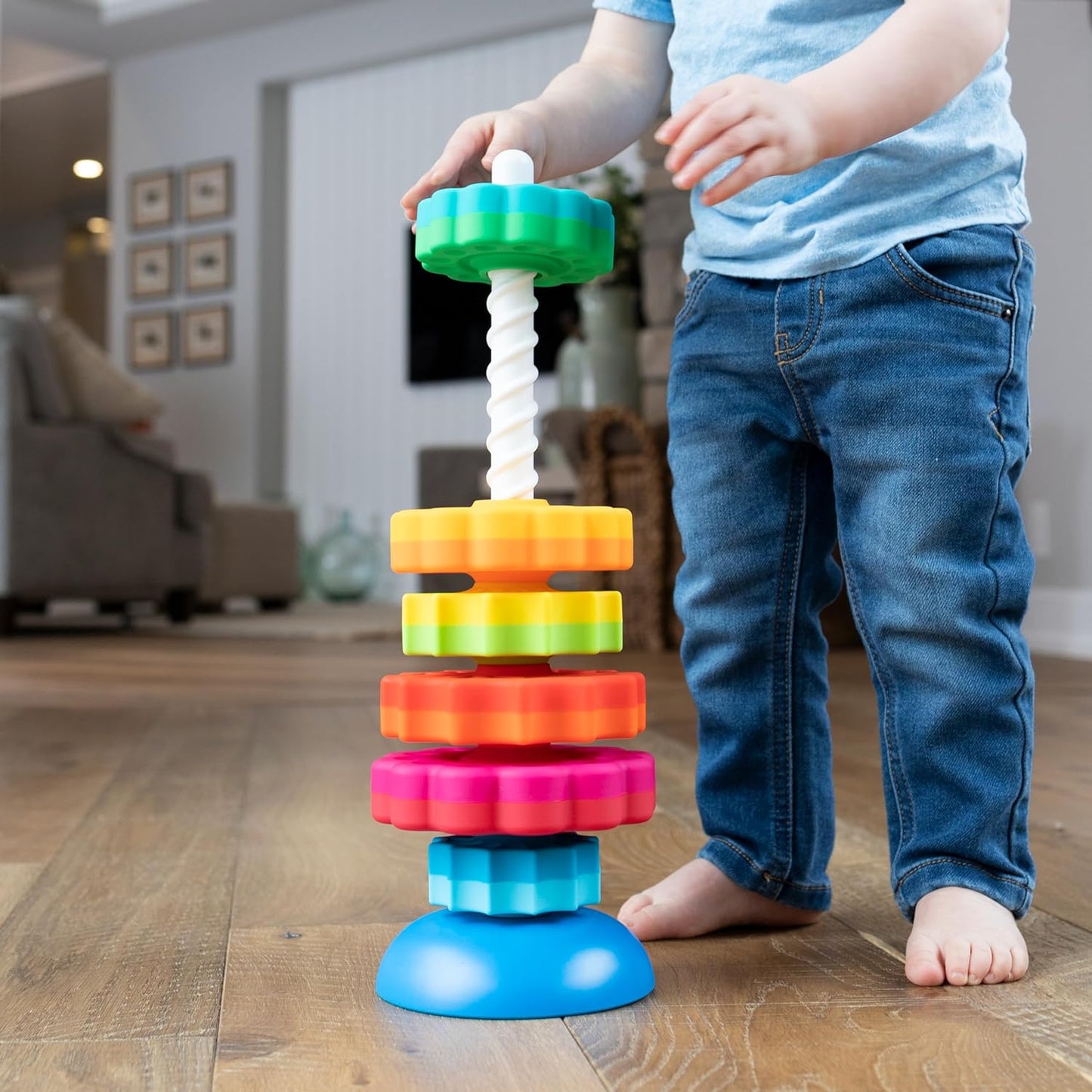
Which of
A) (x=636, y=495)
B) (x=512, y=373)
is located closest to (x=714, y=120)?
(x=512, y=373)

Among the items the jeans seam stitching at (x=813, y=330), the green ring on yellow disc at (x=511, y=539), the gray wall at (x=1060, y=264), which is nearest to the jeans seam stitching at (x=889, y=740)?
the jeans seam stitching at (x=813, y=330)

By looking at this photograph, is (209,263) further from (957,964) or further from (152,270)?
(957,964)

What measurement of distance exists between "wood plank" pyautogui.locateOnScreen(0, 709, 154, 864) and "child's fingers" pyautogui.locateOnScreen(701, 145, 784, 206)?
Answer: 708mm

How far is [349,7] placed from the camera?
18.8ft

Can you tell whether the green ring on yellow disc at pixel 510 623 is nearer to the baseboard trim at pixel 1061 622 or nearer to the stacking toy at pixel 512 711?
the stacking toy at pixel 512 711

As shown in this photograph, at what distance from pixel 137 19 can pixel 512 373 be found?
5798 millimetres

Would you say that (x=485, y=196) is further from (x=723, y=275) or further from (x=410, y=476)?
(x=410, y=476)

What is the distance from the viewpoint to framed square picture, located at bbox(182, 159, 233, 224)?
19.7ft

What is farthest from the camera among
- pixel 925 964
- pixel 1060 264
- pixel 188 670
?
pixel 1060 264

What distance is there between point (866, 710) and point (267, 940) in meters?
1.33

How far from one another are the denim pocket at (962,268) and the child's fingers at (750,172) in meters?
0.18

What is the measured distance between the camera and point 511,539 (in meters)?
0.62

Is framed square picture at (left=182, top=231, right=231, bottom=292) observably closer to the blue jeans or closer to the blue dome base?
the blue jeans

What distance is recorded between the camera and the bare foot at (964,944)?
2.27ft
